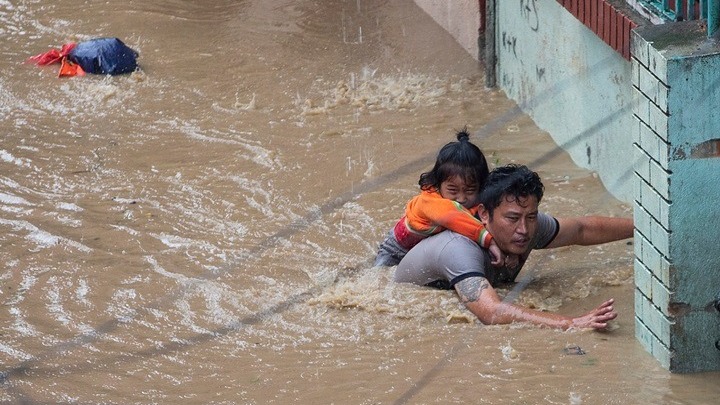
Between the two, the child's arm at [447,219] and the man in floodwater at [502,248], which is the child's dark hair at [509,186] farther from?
the child's arm at [447,219]

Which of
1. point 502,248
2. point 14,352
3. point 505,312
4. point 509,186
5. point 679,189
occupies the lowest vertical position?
point 14,352

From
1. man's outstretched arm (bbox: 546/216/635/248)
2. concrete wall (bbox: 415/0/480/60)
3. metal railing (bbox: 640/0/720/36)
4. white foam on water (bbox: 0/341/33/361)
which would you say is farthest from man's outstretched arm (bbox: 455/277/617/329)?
concrete wall (bbox: 415/0/480/60)

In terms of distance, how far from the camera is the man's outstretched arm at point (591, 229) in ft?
21.6

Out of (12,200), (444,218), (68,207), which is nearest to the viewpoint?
(444,218)

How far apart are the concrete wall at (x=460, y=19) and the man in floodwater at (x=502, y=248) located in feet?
15.7

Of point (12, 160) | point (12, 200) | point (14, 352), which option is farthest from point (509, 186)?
point (12, 160)

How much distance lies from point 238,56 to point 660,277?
7.05 metres

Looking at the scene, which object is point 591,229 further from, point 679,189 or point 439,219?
point 679,189

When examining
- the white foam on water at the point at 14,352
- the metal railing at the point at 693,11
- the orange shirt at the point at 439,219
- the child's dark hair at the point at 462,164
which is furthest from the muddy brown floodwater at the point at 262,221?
the metal railing at the point at 693,11

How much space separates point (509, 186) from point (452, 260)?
1.53ft

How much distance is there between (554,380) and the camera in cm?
533

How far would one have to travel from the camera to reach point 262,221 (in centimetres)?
799

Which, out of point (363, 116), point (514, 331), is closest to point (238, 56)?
point (363, 116)

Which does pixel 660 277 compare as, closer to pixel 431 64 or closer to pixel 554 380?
pixel 554 380
